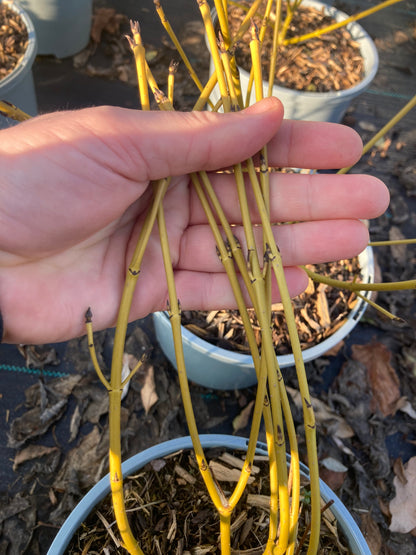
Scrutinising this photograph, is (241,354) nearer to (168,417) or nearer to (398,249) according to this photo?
(168,417)

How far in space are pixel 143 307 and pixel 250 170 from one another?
39 cm

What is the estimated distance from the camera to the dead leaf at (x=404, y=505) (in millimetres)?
1223

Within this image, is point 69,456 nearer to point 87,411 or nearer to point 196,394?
point 87,411

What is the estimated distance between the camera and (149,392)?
1340 mm

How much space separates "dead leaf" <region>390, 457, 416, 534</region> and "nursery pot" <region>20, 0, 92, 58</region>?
79.0 inches

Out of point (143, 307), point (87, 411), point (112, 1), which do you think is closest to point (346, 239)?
point (143, 307)

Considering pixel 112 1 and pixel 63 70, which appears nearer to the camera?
pixel 63 70

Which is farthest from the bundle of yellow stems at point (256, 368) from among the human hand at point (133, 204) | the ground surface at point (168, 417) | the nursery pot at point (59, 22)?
the nursery pot at point (59, 22)

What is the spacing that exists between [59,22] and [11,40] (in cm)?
41

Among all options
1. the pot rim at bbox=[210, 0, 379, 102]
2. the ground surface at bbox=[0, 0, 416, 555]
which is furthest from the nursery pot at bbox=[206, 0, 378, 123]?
the ground surface at bbox=[0, 0, 416, 555]

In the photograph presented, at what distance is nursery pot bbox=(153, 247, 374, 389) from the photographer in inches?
43.4

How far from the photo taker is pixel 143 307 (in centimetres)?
100

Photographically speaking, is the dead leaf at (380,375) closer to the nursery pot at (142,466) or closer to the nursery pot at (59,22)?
the nursery pot at (142,466)

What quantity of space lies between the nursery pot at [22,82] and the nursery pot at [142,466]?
1123mm
